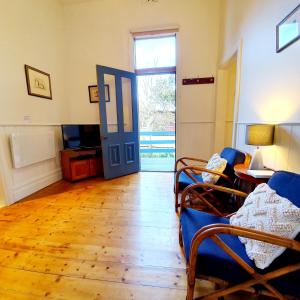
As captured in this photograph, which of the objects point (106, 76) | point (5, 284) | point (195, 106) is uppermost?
point (106, 76)

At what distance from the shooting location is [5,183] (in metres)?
2.52

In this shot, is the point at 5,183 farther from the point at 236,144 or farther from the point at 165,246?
the point at 236,144

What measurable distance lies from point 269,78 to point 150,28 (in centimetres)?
270

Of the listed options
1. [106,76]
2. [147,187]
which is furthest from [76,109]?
[147,187]

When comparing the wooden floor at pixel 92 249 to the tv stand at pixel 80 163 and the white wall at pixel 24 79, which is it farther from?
the tv stand at pixel 80 163

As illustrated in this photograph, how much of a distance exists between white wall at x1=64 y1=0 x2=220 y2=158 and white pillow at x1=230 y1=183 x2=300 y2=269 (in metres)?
2.72

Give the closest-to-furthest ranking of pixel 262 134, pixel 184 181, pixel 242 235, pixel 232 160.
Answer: pixel 242 235
pixel 262 134
pixel 232 160
pixel 184 181

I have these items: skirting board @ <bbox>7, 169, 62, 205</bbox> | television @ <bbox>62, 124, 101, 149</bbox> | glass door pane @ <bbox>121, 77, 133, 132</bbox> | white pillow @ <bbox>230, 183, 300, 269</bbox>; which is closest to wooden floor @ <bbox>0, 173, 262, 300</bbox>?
skirting board @ <bbox>7, 169, 62, 205</bbox>

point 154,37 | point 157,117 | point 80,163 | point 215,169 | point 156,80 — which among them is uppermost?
point 154,37

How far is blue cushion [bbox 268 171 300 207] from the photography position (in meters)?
0.99

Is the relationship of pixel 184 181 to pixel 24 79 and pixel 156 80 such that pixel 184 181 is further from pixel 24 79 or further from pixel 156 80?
pixel 24 79

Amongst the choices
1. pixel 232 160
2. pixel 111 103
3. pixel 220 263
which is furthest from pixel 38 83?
pixel 220 263

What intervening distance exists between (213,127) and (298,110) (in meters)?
2.35

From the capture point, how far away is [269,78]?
1.75m
